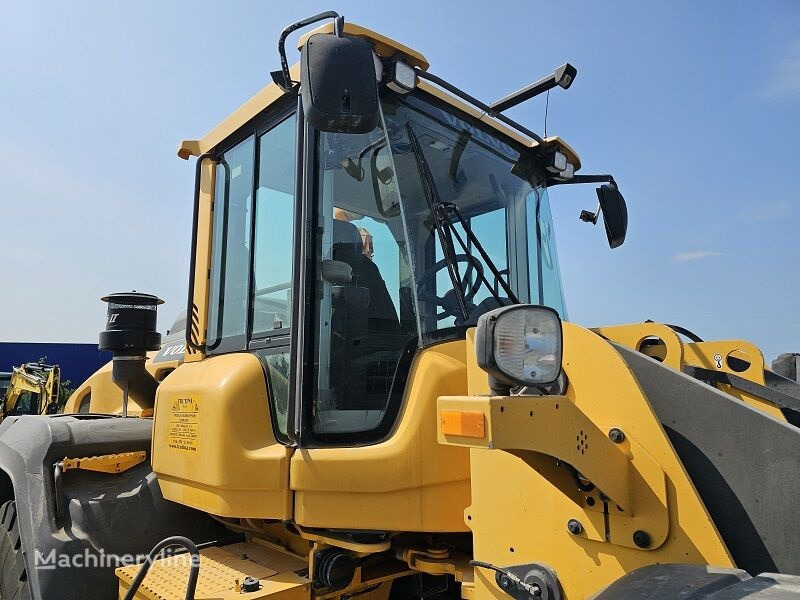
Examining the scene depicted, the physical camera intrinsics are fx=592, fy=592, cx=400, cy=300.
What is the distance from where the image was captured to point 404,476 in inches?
78.1

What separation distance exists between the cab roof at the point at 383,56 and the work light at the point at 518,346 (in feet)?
4.31

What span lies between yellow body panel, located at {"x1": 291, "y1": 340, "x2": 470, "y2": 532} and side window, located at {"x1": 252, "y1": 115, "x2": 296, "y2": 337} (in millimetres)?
616

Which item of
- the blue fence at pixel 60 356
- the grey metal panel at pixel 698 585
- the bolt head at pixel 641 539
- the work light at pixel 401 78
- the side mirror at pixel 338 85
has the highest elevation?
the blue fence at pixel 60 356

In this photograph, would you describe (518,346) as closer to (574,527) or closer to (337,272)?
(574,527)

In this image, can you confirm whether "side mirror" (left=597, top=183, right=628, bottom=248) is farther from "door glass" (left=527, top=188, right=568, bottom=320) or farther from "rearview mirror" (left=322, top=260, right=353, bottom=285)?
"rearview mirror" (left=322, top=260, right=353, bottom=285)

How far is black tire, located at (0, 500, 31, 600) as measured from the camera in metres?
2.76

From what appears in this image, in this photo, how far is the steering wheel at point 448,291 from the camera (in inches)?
88.1

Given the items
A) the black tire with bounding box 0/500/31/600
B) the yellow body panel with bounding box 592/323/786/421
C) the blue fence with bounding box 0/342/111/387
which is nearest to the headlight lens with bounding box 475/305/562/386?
the yellow body panel with bounding box 592/323/786/421

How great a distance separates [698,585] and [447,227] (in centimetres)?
144

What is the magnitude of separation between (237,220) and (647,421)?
2.10 metres

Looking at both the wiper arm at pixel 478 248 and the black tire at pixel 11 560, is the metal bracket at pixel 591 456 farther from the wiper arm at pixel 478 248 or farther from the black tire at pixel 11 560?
the black tire at pixel 11 560

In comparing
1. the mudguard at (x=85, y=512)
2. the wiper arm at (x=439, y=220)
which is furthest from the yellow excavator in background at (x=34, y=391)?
the wiper arm at (x=439, y=220)

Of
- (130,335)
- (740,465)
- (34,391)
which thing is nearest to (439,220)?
(740,465)

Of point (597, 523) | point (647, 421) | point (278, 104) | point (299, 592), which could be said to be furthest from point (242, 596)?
point (278, 104)
